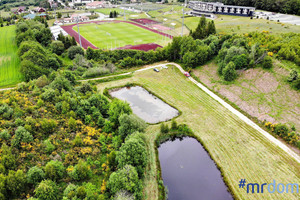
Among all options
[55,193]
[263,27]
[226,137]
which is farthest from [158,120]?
[263,27]

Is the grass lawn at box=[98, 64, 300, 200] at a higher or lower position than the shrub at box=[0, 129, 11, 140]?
lower

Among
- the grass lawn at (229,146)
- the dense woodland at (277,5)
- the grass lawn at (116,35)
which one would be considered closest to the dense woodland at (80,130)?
the grass lawn at (229,146)

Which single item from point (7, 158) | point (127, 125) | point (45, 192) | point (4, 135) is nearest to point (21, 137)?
point (4, 135)

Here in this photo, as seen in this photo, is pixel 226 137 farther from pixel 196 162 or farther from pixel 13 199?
Result: pixel 13 199

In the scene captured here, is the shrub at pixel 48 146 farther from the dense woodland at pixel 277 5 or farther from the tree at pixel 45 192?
the dense woodland at pixel 277 5

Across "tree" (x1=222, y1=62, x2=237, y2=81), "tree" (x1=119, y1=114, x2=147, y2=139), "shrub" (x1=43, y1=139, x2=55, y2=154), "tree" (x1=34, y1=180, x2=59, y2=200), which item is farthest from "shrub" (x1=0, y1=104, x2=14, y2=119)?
"tree" (x1=222, y1=62, x2=237, y2=81)

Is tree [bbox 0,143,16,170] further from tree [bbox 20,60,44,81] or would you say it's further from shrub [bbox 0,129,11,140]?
tree [bbox 20,60,44,81]

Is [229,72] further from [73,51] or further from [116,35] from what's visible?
[116,35]
